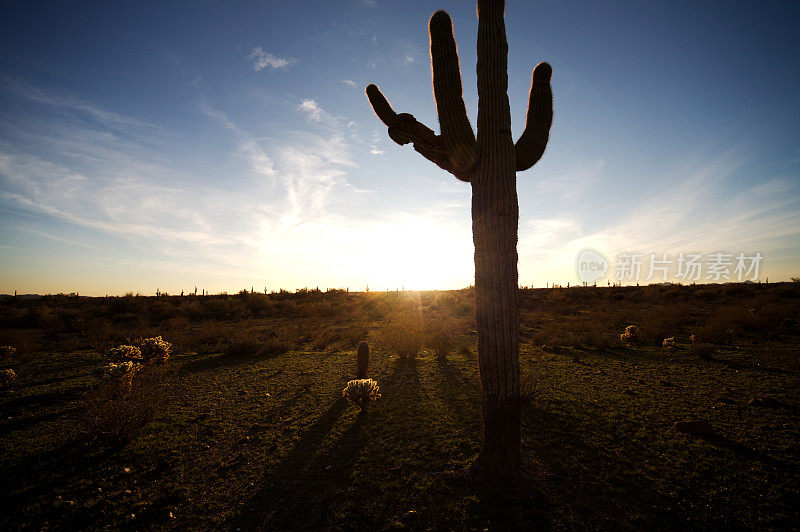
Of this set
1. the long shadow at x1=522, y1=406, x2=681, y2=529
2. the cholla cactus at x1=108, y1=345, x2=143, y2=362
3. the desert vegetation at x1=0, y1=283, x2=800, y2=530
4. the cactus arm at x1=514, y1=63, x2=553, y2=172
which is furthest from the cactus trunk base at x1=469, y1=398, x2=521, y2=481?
the cholla cactus at x1=108, y1=345, x2=143, y2=362

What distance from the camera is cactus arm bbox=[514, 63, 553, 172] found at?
500 cm

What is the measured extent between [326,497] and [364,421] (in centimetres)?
212

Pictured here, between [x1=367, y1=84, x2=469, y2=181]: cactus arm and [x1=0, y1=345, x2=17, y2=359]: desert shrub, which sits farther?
[x1=0, y1=345, x2=17, y2=359]: desert shrub

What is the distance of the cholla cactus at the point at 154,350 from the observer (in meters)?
8.78

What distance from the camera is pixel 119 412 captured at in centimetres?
503

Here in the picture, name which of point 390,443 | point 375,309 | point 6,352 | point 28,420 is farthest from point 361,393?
point 375,309

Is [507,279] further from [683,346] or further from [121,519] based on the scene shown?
[683,346]

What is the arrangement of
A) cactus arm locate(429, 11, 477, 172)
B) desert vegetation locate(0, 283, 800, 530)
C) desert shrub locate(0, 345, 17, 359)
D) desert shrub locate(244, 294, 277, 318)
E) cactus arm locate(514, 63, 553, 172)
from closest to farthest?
desert vegetation locate(0, 283, 800, 530), cactus arm locate(429, 11, 477, 172), cactus arm locate(514, 63, 553, 172), desert shrub locate(0, 345, 17, 359), desert shrub locate(244, 294, 277, 318)

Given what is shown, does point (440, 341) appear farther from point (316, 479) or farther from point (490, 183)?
point (490, 183)

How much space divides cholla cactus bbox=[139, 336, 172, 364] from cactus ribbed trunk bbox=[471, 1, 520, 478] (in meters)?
9.15

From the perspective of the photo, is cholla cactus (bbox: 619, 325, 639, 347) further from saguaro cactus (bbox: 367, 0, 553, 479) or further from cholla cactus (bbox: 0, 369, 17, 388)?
cholla cactus (bbox: 0, 369, 17, 388)

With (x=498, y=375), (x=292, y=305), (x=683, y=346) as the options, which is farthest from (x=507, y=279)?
(x=292, y=305)

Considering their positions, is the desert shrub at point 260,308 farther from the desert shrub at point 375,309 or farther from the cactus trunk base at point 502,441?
the cactus trunk base at point 502,441

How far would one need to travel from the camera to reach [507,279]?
3920 mm
